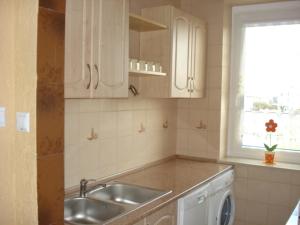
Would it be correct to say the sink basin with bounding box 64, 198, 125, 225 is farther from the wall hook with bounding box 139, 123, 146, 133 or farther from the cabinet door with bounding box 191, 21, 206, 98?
the cabinet door with bounding box 191, 21, 206, 98

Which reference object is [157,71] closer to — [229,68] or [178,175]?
[178,175]

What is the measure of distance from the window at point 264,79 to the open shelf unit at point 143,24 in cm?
112

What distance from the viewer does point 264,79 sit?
3.30 meters

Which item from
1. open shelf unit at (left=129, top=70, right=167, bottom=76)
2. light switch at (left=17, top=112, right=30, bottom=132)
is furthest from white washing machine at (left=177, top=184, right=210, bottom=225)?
light switch at (left=17, top=112, right=30, bottom=132)

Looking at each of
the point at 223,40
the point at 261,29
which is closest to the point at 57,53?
the point at 223,40

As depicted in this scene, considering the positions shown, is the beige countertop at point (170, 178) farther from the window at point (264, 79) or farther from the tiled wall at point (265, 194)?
the window at point (264, 79)

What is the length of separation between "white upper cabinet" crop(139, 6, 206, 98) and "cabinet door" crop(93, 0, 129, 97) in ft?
1.91

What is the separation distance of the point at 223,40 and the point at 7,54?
219 cm

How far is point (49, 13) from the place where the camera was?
146 cm

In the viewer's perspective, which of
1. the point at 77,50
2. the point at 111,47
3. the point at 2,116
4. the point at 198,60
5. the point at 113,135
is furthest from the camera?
the point at 198,60

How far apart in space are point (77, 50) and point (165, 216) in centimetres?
112

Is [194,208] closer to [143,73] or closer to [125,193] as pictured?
[125,193]

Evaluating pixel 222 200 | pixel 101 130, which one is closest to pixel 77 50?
pixel 101 130

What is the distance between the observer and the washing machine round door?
117 inches
